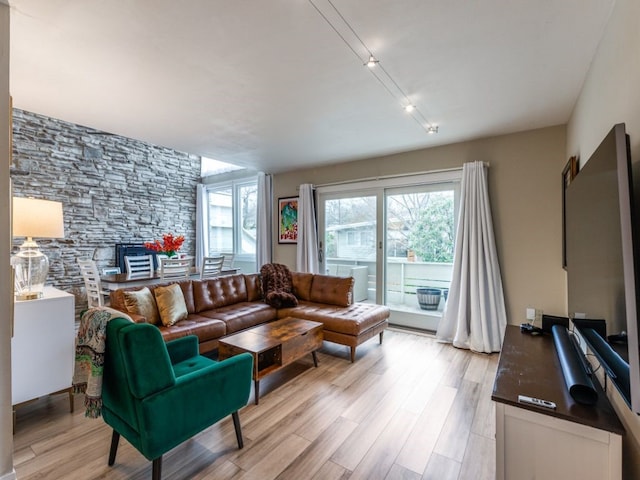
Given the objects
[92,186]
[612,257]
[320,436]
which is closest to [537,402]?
[612,257]

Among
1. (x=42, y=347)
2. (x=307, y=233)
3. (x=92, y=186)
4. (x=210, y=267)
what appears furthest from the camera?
(x=307, y=233)

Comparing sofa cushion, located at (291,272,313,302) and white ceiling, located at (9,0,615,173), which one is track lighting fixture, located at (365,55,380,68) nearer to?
white ceiling, located at (9,0,615,173)

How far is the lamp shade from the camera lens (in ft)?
6.88

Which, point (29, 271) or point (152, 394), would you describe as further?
point (29, 271)

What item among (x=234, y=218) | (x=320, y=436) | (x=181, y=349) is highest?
(x=234, y=218)

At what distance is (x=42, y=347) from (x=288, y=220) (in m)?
3.90

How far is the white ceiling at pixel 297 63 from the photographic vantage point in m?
1.67

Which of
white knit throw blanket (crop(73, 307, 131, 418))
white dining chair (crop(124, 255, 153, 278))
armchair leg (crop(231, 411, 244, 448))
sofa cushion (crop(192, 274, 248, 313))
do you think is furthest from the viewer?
white dining chair (crop(124, 255, 153, 278))

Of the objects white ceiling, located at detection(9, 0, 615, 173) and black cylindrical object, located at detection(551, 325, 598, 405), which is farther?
white ceiling, located at detection(9, 0, 615, 173)

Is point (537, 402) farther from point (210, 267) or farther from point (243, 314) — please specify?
point (210, 267)

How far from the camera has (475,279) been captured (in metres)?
3.60

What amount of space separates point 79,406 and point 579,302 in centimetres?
341

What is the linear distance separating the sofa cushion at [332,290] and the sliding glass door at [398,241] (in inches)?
32.6

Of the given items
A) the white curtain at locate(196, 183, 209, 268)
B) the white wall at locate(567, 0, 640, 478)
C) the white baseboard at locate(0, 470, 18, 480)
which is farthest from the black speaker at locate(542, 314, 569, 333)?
the white curtain at locate(196, 183, 209, 268)
